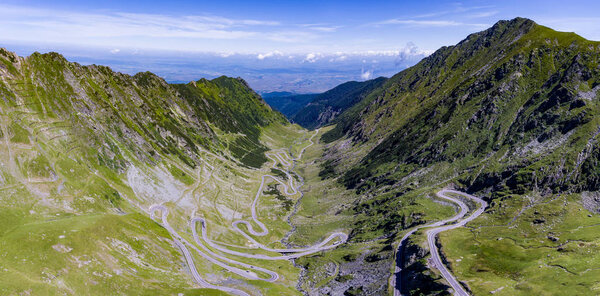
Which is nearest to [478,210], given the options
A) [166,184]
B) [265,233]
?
[265,233]

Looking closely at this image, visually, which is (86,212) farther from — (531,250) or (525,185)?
(525,185)

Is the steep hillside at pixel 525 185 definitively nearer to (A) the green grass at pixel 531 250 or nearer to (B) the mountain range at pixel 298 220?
(A) the green grass at pixel 531 250

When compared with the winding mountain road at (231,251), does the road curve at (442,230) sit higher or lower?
higher

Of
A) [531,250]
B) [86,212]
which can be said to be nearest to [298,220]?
[86,212]

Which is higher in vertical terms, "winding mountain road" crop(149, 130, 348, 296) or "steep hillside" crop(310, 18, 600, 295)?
"steep hillside" crop(310, 18, 600, 295)

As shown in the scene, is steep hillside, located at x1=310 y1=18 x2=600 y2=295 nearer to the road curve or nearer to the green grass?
the green grass

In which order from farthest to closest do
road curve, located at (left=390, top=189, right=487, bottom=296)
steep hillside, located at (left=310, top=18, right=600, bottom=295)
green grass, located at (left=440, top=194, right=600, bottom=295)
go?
1. steep hillside, located at (left=310, top=18, right=600, bottom=295)
2. road curve, located at (left=390, top=189, right=487, bottom=296)
3. green grass, located at (left=440, top=194, right=600, bottom=295)

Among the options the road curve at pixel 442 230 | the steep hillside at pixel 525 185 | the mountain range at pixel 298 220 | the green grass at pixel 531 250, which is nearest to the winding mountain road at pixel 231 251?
the mountain range at pixel 298 220

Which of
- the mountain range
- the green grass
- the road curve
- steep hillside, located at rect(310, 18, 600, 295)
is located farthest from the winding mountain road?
the green grass
